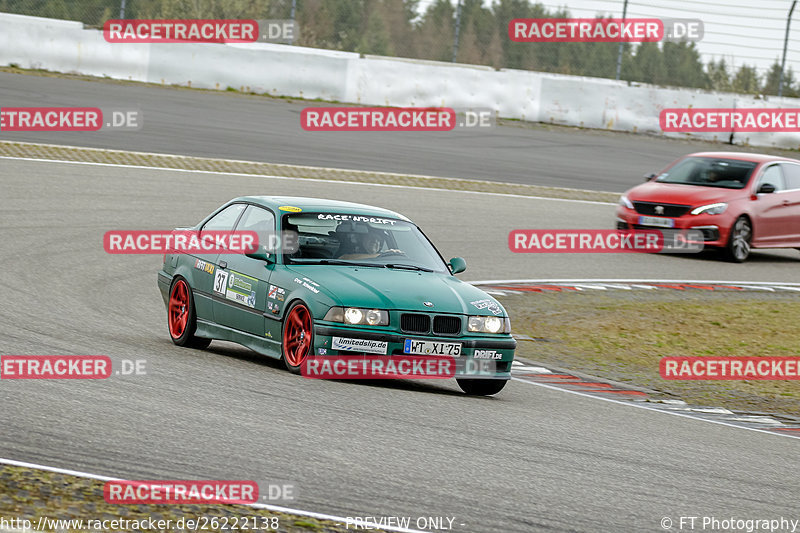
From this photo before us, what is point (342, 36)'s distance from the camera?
28.0m

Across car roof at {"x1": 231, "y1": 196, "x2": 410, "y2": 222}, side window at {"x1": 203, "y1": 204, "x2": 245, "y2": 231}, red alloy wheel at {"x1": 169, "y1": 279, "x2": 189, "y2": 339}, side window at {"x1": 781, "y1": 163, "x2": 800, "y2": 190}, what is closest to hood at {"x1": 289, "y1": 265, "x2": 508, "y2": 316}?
car roof at {"x1": 231, "y1": 196, "x2": 410, "y2": 222}

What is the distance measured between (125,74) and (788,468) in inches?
832

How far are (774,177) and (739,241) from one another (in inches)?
55.3

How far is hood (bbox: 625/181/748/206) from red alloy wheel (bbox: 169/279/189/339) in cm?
985

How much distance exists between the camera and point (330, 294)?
844 cm

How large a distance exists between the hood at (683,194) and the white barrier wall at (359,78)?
29.3ft

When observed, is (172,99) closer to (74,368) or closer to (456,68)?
(456,68)

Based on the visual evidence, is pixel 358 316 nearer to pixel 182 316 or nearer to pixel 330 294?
pixel 330 294

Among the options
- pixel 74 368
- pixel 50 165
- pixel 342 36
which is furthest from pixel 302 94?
pixel 74 368

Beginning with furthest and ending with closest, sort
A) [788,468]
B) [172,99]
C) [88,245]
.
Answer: [172,99] → [88,245] → [788,468]

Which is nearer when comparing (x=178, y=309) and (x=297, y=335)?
(x=297, y=335)

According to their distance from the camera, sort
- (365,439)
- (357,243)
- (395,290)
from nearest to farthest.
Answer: (365,439) → (395,290) → (357,243)

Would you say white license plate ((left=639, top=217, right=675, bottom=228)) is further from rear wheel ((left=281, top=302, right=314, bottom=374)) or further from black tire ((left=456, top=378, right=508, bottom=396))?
rear wheel ((left=281, top=302, right=314, bottom=374))

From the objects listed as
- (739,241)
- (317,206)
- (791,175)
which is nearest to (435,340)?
(317,206)
